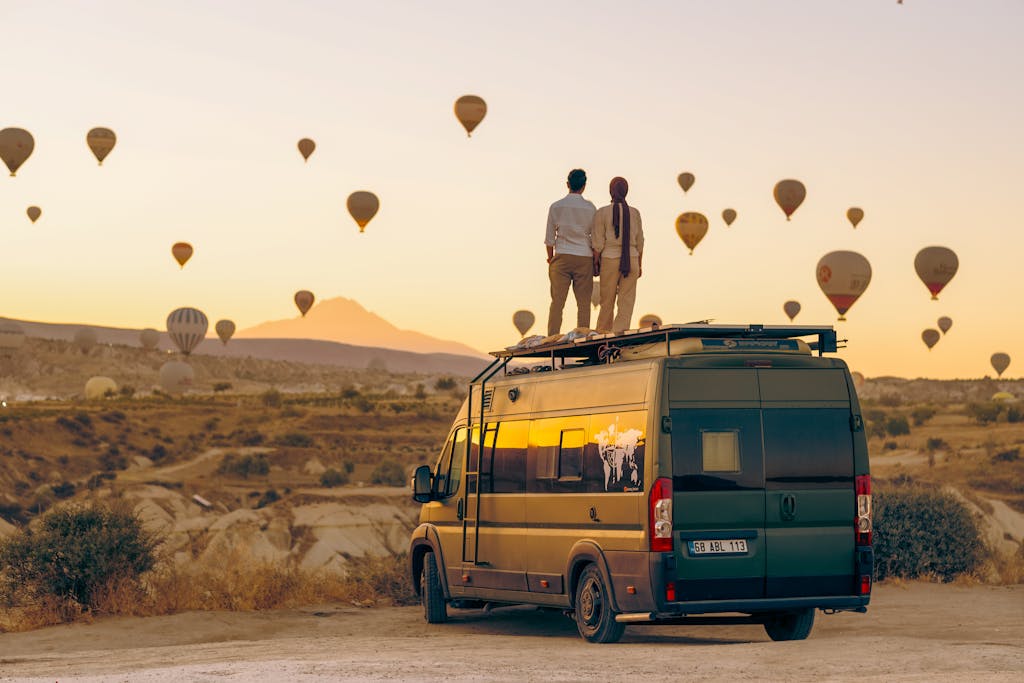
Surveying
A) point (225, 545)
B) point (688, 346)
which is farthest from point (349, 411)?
point (688, 346)

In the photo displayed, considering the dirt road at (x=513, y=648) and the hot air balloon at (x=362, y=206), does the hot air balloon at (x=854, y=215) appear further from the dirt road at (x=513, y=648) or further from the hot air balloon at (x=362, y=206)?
the dirt road at (x=513, y=648)

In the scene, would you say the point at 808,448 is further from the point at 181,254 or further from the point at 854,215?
the point at 181,254

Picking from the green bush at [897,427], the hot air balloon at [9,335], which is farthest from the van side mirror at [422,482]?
the hot air balloon at [9,335]

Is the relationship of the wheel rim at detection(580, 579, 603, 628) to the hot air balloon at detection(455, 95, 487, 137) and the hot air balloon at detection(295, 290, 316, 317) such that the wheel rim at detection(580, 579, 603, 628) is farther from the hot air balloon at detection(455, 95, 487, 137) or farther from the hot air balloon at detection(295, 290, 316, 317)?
the hot air balloon at detection(295, 290, 316, 317)

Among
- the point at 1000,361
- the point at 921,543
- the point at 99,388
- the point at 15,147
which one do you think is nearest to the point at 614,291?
the point at 921,543

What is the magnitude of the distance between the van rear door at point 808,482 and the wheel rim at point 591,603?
5.46ft

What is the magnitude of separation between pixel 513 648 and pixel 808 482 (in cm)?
317

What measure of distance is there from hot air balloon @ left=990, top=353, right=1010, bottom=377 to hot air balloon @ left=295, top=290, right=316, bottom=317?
76.7 meters

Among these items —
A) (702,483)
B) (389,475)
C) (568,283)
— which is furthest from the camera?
(389,475)

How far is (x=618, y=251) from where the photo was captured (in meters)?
17.9

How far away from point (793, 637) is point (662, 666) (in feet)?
11.2

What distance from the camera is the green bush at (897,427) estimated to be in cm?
9162

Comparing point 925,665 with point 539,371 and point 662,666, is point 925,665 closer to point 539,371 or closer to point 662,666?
point 662,666

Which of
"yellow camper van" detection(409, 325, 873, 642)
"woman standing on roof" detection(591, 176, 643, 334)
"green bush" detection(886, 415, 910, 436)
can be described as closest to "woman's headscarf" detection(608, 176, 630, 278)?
"woman standing on roof" detection(591, 176, 643, 334)
